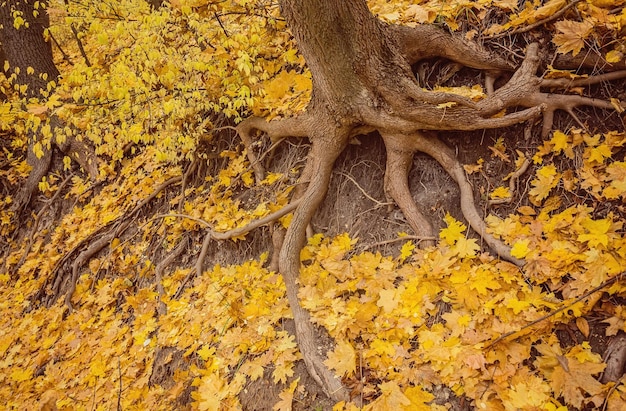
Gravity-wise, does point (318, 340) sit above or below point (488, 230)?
below

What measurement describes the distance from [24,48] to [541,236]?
8.41 m

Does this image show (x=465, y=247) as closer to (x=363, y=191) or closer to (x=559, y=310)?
(x=559, y=310)

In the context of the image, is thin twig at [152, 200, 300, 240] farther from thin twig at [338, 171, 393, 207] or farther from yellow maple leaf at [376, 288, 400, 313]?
yellow maple leaf at [376, 288, 400, 313]

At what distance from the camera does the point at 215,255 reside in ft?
14.7

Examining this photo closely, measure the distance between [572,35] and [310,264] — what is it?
9.35ft

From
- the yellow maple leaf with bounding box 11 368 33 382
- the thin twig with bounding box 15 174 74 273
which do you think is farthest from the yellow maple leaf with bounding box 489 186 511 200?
the thin twig with bounding box 15 174 74 273

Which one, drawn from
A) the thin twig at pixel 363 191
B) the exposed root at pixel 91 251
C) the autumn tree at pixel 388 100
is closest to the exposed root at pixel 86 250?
the exposed root at pixel 91 251

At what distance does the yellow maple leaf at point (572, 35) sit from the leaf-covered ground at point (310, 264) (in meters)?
0.01

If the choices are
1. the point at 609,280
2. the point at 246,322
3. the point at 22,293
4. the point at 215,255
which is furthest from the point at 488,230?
the point at 22,293

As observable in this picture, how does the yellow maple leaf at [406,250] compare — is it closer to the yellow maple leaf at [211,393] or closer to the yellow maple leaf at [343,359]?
the yellow maple leaf at [343,359]

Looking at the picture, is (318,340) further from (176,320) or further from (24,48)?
(24,48)

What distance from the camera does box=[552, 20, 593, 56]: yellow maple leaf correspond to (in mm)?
3018

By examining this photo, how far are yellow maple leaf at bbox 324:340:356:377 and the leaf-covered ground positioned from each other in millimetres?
15

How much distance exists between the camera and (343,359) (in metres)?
2.89
